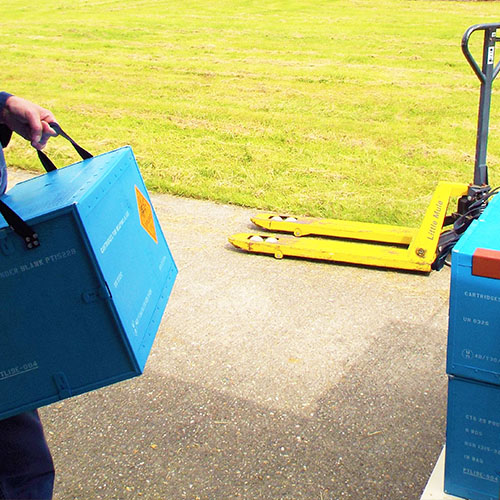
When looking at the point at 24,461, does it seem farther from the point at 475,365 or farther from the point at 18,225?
the point at 475,365

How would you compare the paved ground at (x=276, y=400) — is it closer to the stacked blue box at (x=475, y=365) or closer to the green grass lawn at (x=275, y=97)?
the stacked blue box at (x=475, y=365)

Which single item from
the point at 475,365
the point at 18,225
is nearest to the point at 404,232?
the point at 475,365

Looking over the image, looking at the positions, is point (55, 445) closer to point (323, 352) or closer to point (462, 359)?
point (323, 352)

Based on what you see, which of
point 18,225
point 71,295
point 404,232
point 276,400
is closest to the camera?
point 18,225

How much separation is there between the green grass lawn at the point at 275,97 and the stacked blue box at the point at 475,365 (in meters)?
3.73

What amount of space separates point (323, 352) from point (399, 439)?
0.91m

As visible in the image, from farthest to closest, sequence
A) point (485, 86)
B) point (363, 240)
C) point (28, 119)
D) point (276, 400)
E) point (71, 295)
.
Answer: point (363, 240), point (485, 86), point (276, 400), point (28, 119), point (71, 295)

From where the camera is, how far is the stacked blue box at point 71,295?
2.25 m

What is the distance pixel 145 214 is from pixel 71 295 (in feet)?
2.33

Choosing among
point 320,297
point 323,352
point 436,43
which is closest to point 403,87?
point 436,43

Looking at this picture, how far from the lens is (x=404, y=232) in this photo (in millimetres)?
5520

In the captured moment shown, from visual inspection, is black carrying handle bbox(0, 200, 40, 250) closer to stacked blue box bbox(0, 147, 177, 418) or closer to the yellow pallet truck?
stacked blue box bbox(0, 147, 177, 418)

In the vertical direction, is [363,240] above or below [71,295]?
below

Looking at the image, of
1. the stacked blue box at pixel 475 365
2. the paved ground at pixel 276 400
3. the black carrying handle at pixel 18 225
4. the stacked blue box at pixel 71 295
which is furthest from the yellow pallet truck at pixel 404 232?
the black carrying handle at pixel 18 225
